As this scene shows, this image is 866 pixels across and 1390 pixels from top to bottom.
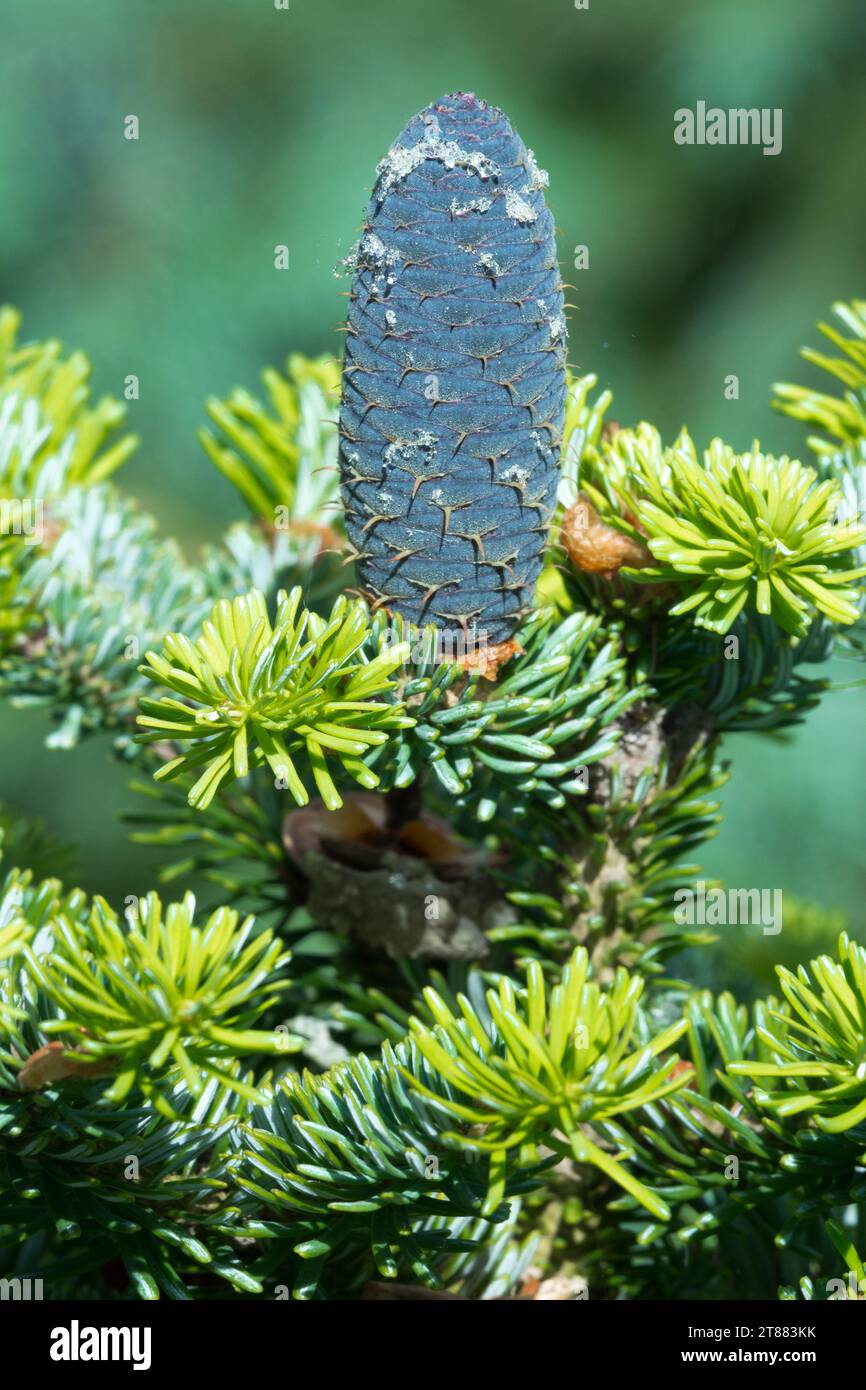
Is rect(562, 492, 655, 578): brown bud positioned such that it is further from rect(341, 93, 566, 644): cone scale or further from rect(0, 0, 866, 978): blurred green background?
rect(0, 0, 866, 978): blurred green background

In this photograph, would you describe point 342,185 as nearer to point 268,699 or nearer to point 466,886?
point 466,886

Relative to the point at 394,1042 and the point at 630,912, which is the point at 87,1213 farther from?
the point at 630,912

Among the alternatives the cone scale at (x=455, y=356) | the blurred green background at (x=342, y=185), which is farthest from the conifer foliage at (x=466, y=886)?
the blurred green background at (x=342, y=185)

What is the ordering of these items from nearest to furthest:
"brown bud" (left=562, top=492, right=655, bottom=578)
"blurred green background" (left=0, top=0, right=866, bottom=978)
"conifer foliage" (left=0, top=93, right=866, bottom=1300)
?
"conifer foliage" (left=0, top=93, right=866, bottom=1300)
"brown bud" (left=562, top=492, right=655, bottom=578)
"blurred green background" (left=0, top=0, right=866, bottom=978)

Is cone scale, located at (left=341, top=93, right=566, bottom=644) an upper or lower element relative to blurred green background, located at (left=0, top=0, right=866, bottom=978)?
lower

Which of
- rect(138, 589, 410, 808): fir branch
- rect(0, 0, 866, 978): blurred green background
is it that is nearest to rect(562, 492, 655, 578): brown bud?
rect(138, 589, 410, 808): fir branch

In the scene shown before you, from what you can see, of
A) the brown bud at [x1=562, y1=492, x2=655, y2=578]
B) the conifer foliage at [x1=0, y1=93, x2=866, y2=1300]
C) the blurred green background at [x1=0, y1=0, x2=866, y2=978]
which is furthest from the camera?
the blurred green background at [x1=0, y1=0, x2=866, y2=978]

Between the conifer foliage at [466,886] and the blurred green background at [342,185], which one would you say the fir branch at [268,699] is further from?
the blurred green background at [342,185]
